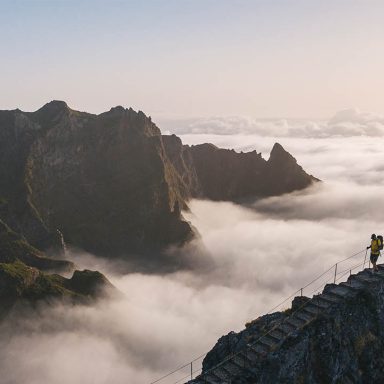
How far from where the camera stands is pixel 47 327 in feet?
543

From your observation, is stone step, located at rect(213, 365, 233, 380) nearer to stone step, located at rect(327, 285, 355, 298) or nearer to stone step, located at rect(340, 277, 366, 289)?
stone step, located at rect(327, 285, 355, 298)

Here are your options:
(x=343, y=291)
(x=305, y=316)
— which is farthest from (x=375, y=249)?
(x=305, y=316)

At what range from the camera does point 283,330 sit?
33938 millimetres

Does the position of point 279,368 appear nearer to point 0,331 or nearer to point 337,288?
point 337,288

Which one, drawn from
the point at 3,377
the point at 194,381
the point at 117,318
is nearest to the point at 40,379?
the point at 3,377

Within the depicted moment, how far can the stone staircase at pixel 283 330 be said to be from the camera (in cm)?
3170

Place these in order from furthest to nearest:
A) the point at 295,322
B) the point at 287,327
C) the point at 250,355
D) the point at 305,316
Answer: the point at 305,316 → the point at 295,322 → the point at 287,327 → the point at 250,355

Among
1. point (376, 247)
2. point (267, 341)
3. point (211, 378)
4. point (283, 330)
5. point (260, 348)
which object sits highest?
point (376, 247)

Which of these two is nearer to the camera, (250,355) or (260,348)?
(250,355)

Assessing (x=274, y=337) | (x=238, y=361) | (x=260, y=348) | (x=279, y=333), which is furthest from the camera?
(x=279, y=333)

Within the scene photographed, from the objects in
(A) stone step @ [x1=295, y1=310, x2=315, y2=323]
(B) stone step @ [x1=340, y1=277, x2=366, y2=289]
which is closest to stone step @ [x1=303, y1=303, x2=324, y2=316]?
(A) stone step @ [x1=295, y1=310, x2=315, y2=323]

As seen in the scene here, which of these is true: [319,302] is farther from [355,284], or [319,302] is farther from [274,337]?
[274,337]

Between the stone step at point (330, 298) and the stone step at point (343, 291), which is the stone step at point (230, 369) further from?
the stone step at point (343, 291)

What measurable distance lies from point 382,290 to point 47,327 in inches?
6016
